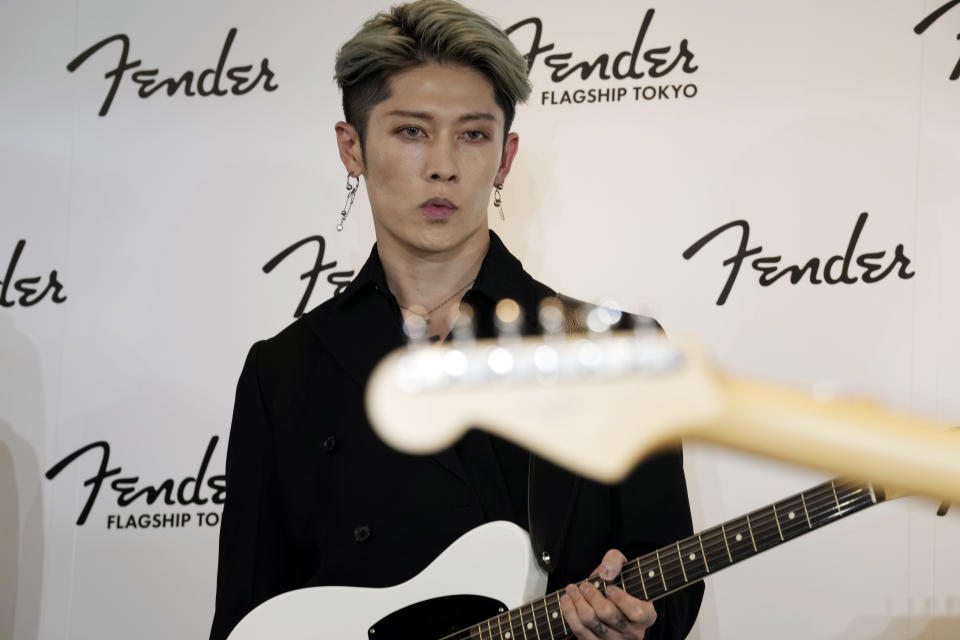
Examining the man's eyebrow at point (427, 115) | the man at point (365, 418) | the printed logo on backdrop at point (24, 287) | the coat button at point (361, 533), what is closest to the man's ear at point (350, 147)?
the man at point (365, 418)

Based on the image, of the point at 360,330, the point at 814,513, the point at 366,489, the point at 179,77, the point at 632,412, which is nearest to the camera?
the point at 632,412

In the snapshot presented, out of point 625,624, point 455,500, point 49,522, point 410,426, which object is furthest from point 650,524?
point 49,522

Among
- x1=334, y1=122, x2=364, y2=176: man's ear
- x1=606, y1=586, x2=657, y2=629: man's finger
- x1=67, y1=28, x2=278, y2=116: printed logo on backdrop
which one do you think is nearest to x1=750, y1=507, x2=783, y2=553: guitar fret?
x1=606, y1=586, x2=657, y2=629: man's finger

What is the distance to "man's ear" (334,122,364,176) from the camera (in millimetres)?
2125

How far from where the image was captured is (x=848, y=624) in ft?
8.21

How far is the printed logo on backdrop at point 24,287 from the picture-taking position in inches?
119

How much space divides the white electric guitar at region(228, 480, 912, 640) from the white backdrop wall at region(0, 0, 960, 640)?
0.88m

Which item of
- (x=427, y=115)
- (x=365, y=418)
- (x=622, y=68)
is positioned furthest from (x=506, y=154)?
(x=622, y=68)

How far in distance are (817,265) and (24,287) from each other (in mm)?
2150

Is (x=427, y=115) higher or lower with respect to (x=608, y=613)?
higher

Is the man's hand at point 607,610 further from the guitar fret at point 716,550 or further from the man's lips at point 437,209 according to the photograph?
the man's lips at point 437,209

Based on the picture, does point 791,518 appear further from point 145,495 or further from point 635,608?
point 145,495

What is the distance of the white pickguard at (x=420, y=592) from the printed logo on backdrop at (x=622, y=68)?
1.42 meters

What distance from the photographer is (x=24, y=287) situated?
9.93ft
